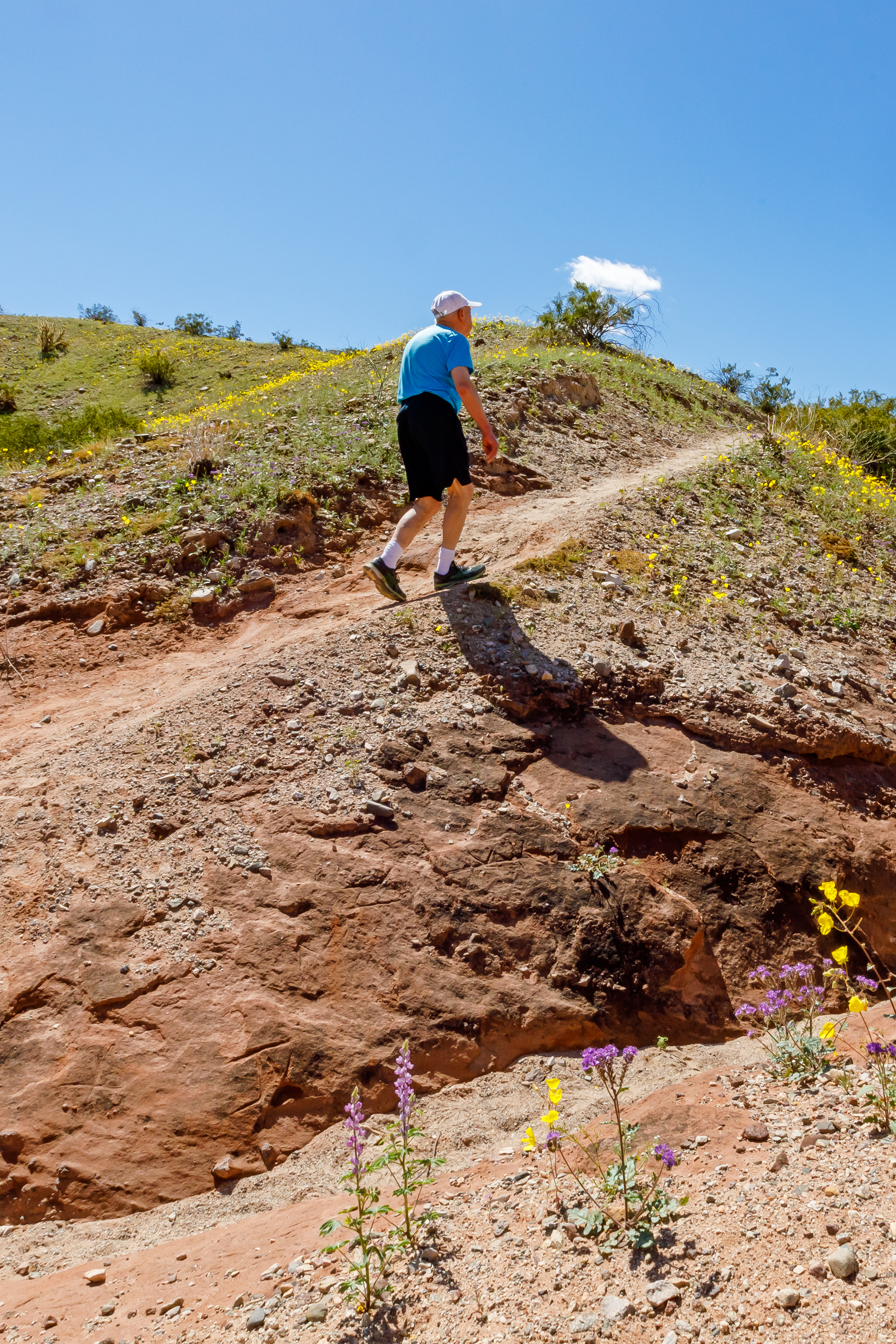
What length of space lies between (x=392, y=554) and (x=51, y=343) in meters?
19.4

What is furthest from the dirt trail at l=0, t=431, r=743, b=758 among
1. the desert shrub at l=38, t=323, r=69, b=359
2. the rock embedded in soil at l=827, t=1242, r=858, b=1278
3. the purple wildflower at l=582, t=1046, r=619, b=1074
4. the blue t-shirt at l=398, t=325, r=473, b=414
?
the desert shrub at l=38, t=323, r=69, b=359

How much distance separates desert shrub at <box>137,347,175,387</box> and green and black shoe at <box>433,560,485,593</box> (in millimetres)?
14640

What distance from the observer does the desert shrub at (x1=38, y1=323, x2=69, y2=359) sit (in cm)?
1978

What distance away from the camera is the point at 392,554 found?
4.47 metres

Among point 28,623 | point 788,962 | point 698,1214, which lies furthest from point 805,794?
point 28,623

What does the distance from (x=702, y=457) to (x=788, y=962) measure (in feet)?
19.1

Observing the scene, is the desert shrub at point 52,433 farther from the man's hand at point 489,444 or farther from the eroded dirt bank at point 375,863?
the man's hand at point 489,444

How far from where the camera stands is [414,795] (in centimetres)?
355

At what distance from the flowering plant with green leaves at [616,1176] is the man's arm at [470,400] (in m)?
3.01

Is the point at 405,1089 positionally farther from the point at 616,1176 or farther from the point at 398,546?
the point at 398,546

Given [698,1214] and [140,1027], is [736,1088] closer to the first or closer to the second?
[698,1214]

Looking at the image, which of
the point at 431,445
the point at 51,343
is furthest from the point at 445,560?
the point at 51,343

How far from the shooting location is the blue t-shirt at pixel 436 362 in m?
4.26

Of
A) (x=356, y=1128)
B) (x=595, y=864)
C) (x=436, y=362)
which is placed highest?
(x=436, y=362)
